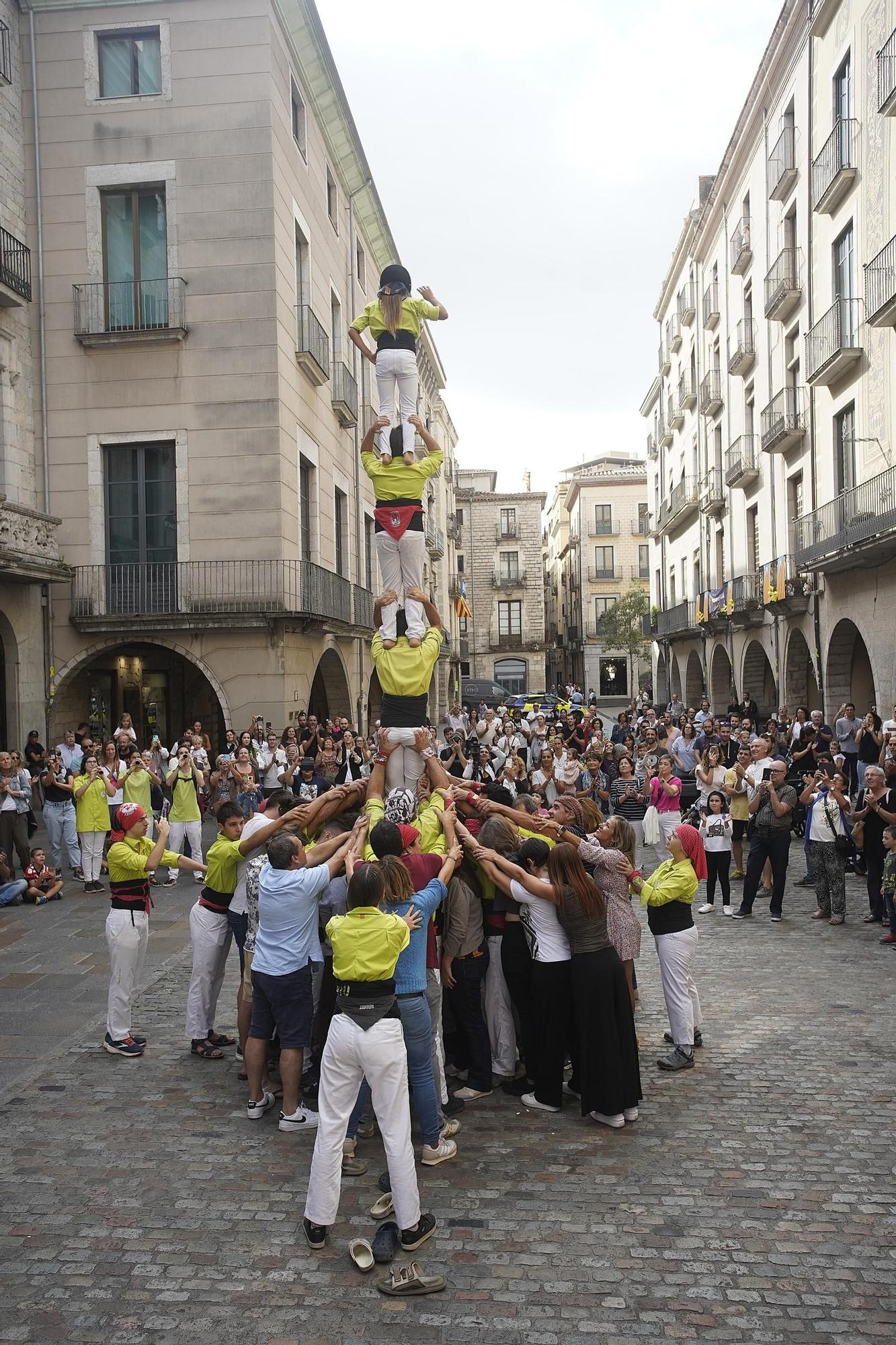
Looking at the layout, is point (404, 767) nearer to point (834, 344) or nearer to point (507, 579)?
point (834, 344)

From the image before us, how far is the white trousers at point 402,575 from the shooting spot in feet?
26.0

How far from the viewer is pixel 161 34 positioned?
1873cm

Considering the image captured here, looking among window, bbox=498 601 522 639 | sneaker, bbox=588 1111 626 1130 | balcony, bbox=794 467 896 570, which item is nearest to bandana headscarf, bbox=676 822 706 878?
sneaker, bbox=588 1111 626 1130

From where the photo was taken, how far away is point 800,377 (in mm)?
23359

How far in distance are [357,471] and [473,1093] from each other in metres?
22.4

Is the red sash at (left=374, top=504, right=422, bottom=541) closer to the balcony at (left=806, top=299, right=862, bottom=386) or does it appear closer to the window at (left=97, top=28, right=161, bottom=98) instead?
the balcony at (left=806, top=299, right=862, bottom=386)

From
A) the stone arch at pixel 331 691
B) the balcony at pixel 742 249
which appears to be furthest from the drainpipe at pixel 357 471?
the balcony at pixel 742 249

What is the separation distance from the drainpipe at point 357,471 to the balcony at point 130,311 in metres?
7.36

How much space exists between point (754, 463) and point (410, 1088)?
25084 mm

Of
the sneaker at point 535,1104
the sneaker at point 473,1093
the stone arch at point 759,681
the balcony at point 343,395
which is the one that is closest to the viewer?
the sneaker at point 535,1104

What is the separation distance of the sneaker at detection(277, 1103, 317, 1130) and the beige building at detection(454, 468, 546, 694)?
56.5 m

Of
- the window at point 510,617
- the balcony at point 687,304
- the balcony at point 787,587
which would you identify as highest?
the balcony at point 687,304

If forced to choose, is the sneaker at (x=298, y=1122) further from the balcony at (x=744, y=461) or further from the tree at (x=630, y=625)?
the tree at (x=630, y=625)

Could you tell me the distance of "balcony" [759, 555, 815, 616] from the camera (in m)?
21.8
